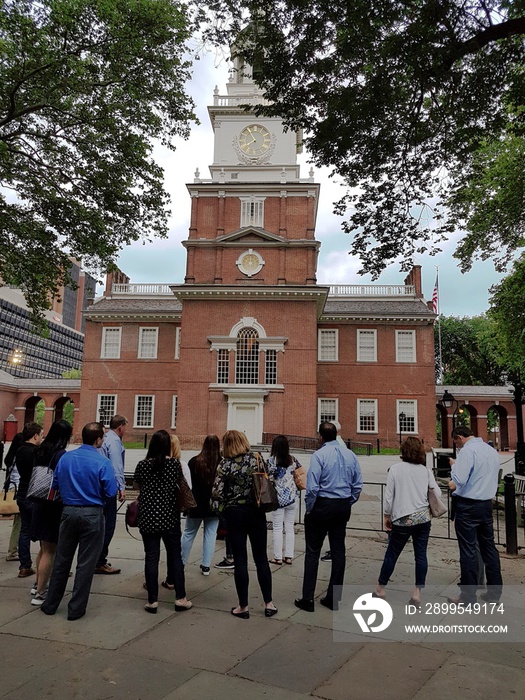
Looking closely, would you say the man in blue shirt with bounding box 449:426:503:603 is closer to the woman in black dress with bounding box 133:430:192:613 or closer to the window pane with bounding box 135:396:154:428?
the woman in black dress with bounding box 133:430:192:613

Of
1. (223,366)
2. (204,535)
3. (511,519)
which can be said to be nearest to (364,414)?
(223,366)

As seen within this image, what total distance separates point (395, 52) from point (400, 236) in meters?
3.40

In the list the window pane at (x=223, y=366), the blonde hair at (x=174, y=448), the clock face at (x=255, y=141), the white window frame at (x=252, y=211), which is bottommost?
the blonde hair at (x=174, y=448)

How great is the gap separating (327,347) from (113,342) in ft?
49.4

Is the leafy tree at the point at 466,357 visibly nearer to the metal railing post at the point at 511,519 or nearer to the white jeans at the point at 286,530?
the metal railing post at the point at 511,519

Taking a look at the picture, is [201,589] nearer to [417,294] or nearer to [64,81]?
[64,81]

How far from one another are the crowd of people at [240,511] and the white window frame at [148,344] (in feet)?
Result: 96.0

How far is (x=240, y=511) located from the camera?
485 cm

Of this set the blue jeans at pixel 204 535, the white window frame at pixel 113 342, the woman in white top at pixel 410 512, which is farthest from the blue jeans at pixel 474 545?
A: the white window frame at pixel 113 342

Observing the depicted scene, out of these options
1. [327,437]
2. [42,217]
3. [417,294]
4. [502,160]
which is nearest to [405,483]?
[327,437]

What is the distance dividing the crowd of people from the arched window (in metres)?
23.3

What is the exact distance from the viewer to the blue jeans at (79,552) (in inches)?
192

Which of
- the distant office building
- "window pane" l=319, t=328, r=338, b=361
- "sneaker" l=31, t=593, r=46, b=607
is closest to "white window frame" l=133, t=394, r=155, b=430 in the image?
"window pane" l=319, t=328, r=338, b=361

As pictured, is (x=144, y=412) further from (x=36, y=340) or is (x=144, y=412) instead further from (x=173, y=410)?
(x=36, y=340)
